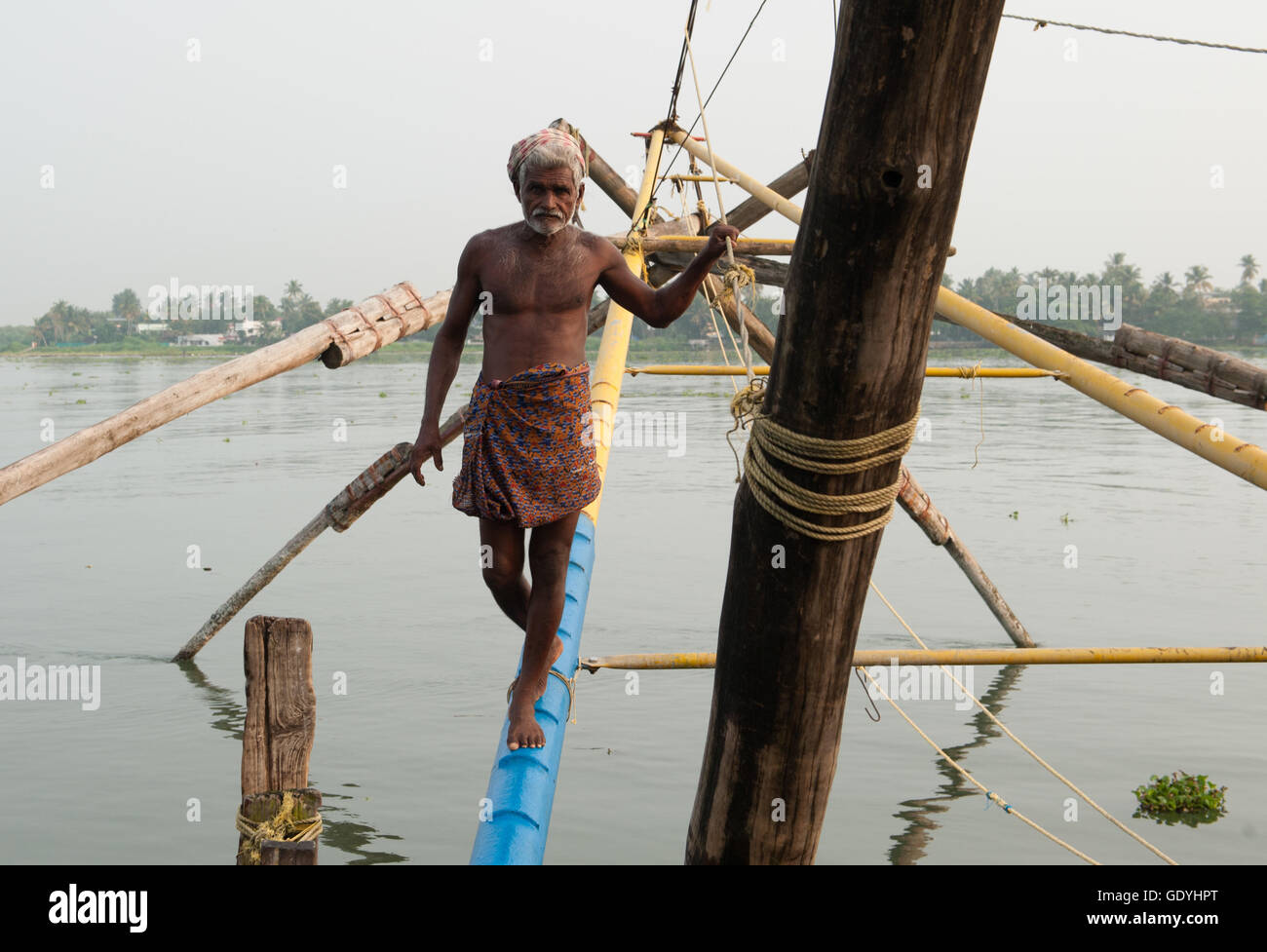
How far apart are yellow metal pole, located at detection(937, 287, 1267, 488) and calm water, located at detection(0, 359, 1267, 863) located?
2.77 m

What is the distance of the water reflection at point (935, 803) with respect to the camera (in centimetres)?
537

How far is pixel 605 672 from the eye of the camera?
8023 millimetres

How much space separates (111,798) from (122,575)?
213 inches

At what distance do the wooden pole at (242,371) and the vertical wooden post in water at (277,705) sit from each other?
98 cm

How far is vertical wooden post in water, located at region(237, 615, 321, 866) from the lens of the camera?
2.67 meters

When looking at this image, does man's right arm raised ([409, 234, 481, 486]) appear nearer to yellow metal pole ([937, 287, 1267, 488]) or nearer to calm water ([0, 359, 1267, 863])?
yellow metal pole ([937, 287, 1267, 488])

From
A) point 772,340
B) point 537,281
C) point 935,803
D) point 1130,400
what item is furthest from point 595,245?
point 772,340

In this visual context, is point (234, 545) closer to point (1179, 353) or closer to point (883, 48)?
point (1179, 353)

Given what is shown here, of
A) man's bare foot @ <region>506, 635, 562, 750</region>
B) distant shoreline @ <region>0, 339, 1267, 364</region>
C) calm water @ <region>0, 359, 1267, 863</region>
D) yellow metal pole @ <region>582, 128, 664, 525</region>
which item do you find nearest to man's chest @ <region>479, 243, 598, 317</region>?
man's bare foot @ <region>506, 635, 562, 750</region>

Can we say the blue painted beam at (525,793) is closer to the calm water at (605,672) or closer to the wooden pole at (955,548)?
the calm water at (605,672)

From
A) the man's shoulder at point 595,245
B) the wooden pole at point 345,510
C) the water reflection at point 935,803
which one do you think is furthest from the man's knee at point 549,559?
the wooden pole at point 345,510

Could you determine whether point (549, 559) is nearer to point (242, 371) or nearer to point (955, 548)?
point (242, 371)
